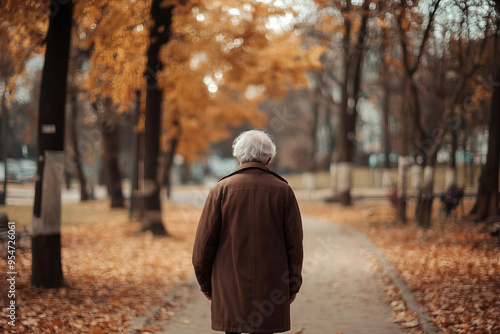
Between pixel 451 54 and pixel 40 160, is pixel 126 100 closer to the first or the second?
pixel 40 160

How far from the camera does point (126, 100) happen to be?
14.4 metres

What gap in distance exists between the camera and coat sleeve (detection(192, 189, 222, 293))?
12.5 ft


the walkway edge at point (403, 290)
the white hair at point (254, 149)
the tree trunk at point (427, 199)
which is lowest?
the walkway edge at point (403, 290)

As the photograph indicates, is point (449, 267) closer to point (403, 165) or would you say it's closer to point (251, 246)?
point (251, 246)

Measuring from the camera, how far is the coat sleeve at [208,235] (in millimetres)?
3803

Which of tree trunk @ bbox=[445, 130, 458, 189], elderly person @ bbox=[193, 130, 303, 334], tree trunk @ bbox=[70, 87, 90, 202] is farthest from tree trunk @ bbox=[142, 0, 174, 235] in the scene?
tree trunk @ bbox=[70, 87, 90, 202]

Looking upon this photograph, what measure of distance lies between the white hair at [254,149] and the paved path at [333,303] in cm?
309

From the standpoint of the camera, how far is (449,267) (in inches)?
362

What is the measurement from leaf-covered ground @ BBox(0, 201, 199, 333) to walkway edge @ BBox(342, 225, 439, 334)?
3.23m

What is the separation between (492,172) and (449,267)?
533 centimetres

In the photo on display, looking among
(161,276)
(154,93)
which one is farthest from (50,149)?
(154,93)

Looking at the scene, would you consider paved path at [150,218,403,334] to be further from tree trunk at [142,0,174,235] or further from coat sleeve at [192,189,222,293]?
tree trunk at [142,0,174,235]

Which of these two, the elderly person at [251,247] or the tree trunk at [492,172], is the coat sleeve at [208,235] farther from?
the tree trunk at [492,172]

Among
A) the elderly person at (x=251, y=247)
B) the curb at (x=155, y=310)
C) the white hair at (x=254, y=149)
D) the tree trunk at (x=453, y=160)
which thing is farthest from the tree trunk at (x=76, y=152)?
the elderly person at (x=251, y=247)
